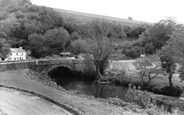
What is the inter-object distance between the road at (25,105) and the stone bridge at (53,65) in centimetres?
2436

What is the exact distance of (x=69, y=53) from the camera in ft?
249

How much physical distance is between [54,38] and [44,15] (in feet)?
80.0

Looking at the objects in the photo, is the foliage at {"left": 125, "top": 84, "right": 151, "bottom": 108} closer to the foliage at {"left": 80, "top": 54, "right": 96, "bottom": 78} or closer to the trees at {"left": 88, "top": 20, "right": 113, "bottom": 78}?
the trees at {"left": 88, "top": 20, "right": 113, "bottom": 78}

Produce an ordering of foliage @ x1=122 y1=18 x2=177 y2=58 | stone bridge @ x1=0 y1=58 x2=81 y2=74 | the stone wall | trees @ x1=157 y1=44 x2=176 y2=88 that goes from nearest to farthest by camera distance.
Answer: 1. the stone wall
2. trees @ x1=157 y1=44 x2=176 y2=88
3. stone bridge @ x1=0 y1=58 x2=81 y2=74
4. foliage @ x1=122 y1=18 x2=177 y2=58

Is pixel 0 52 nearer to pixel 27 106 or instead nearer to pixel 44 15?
pixel 27 106

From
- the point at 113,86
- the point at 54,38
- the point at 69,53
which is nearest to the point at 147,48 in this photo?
the point at 69,53

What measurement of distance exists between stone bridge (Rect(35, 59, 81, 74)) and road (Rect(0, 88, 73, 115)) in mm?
24361

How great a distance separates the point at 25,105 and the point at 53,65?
31.7 metres

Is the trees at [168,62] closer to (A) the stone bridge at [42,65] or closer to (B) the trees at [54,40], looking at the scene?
(A) the stone bridge at [42,65]

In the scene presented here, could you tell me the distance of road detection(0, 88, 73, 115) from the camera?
17.9 metres

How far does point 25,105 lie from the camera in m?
19.7

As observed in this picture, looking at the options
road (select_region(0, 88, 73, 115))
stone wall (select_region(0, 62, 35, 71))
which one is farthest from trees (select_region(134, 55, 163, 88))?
road (select_region(0, 88, 73, 115))

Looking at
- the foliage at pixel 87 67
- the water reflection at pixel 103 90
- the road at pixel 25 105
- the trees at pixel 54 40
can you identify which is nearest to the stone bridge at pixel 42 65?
the foliage at pixel 87 67

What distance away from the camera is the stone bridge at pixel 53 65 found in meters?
48.4
